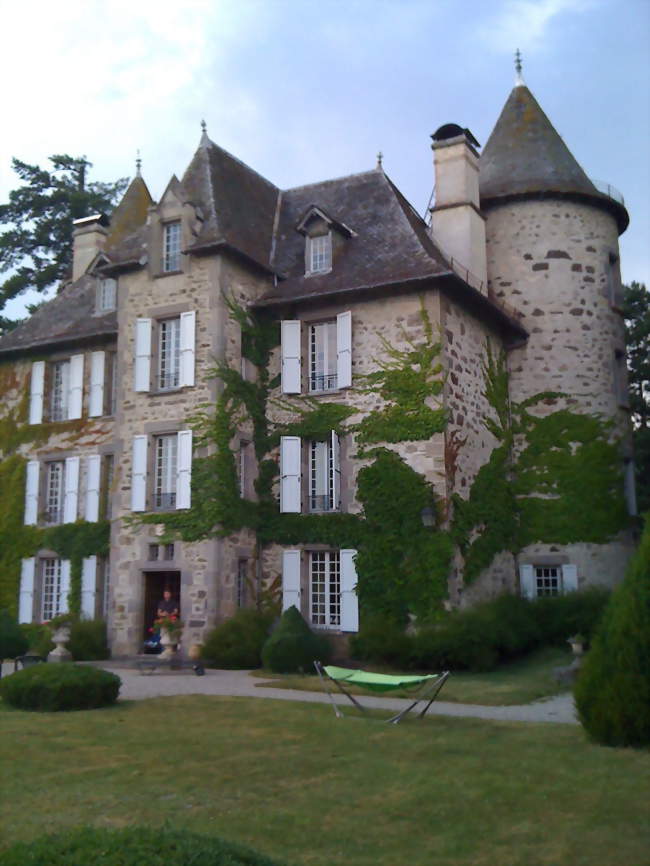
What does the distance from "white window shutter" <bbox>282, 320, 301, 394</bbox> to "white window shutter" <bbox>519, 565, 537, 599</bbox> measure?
19.9ft

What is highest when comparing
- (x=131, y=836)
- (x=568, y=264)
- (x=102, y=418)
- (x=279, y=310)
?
(x=568, y=264)

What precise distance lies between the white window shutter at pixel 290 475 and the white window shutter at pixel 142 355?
3.14m

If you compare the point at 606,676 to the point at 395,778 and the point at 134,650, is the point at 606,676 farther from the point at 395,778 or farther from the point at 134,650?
the point at 134,650

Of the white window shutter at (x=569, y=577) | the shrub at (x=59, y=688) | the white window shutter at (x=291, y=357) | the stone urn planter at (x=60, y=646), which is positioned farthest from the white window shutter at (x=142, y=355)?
the white window shutter at (x=569, y=577)

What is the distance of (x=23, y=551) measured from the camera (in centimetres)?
2036

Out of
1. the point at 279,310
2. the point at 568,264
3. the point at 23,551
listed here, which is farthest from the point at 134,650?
the point at 568,264

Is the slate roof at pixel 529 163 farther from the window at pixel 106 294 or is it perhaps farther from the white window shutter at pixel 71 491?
Result: the white window shutter at pixel 71 491

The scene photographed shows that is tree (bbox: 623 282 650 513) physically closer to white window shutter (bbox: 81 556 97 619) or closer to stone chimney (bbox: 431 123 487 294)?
stone chimney (bbox: 431 123 487 294)

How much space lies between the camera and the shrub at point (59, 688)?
10719 millimetres

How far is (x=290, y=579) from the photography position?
1736 cm

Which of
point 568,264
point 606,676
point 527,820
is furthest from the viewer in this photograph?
point 568,264

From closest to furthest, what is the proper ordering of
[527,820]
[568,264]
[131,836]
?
[131,836] < [527,820] < [568,264]

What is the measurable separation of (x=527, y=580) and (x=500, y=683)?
221 inches

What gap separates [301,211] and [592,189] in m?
6.74
